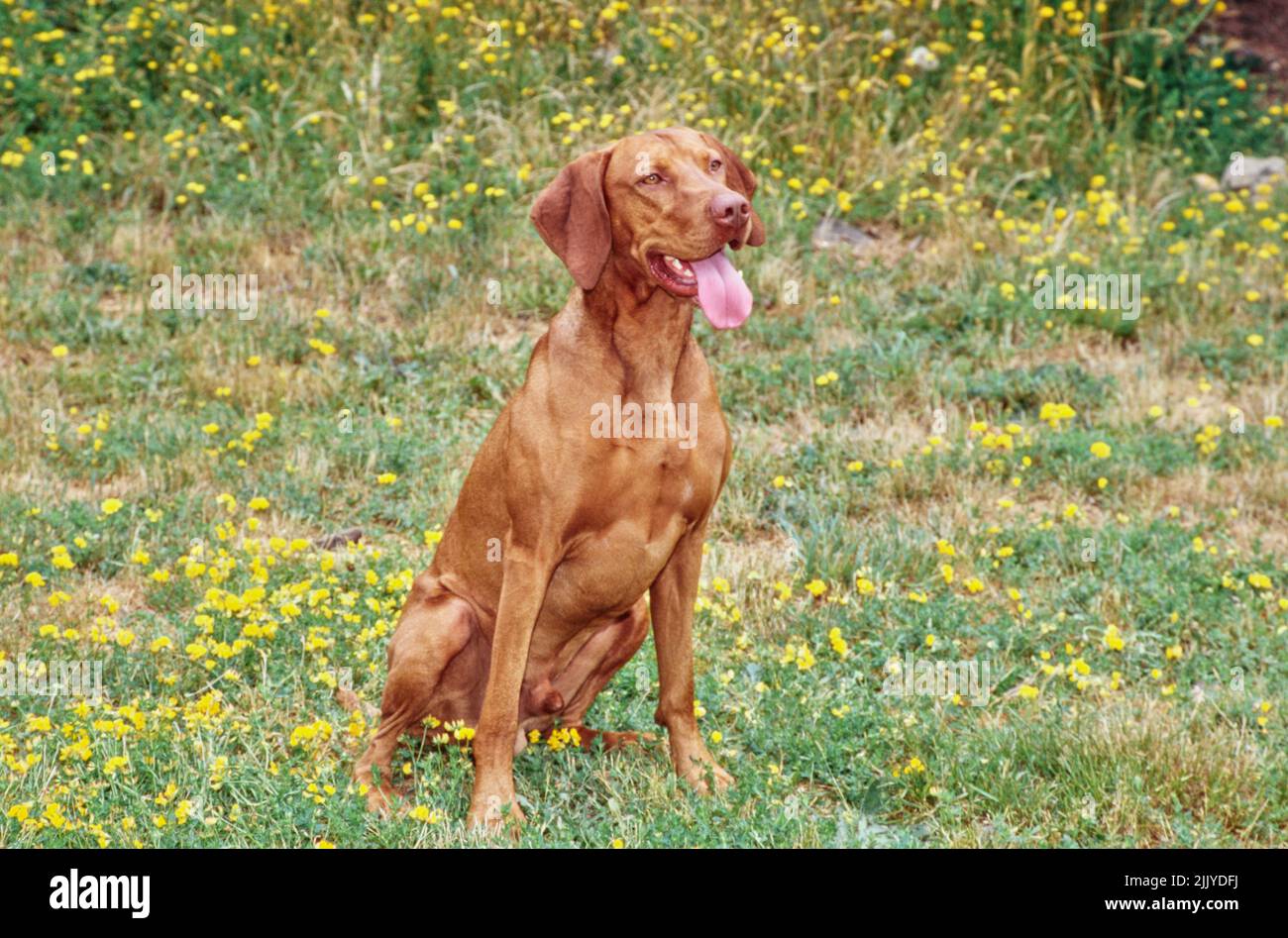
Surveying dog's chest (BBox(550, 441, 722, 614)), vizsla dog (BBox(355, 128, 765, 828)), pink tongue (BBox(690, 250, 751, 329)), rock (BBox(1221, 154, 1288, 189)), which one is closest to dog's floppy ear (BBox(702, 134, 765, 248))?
vizsla dog (BBox(355, 128, 765, 828))

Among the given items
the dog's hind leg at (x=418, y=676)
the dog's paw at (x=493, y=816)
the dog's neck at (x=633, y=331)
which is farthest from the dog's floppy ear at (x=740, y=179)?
the dog's paw at (x=493, y=816)

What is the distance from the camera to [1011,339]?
26.7ft

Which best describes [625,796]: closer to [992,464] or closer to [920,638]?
[920,638]

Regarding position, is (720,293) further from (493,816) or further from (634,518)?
(493,816)

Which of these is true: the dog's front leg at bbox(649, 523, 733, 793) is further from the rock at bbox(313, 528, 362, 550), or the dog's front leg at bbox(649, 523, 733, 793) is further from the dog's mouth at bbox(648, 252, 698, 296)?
the rock at bbox(313, 528, 362, 550)

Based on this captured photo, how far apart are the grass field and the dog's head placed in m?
1.43

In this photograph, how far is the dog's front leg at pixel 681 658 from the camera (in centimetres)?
456

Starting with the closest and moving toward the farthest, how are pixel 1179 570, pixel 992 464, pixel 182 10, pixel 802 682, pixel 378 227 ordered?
pixel 802 682 < pixel 1179 570 < pixel 992 464 < pixel 378 227 < pixel 182 10

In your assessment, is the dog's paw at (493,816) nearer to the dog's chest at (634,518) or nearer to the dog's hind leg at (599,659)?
the dog's hind leg at (599,659)

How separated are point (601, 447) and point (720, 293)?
513 millimetres

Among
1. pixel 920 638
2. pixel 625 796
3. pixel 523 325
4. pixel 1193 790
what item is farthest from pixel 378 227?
pixel 1193 790

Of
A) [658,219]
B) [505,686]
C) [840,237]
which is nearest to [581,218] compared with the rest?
[658,219]

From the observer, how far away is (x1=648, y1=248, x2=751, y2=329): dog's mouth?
13.5ft

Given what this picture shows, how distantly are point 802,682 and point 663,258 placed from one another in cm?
177
